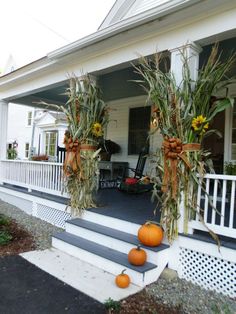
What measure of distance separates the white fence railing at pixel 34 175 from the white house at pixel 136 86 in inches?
0.9

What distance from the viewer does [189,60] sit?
10.8 feet

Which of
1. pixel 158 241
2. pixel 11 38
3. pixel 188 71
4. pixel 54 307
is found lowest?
pixel 54 307

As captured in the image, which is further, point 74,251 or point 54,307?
point 74,251

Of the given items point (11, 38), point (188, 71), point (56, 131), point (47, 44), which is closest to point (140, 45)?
point (188, 71)

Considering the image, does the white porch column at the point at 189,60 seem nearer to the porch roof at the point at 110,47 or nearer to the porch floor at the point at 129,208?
the porch roof at the point at 110,47

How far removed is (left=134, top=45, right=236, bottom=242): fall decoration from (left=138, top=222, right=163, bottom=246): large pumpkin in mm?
123

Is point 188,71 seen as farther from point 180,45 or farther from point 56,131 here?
point 56,131

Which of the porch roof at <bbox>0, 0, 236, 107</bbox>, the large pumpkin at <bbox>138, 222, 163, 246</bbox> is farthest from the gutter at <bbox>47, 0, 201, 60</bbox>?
the large pumpkin at <bbox>138, 222, 163, 246</bbox>

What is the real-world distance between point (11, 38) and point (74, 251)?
23.8 metres

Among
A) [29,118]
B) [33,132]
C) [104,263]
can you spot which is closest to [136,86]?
[104,263]

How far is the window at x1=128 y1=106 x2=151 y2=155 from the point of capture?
708 cm

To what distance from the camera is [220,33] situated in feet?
10.3

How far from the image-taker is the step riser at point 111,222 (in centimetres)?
359

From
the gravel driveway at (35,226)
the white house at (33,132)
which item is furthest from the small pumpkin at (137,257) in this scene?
the white house at (33,132)
